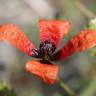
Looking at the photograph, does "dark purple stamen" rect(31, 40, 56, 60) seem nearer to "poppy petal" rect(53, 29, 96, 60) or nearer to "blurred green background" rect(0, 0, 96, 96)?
"poppy petal" rect(53, 29, 96, 60)

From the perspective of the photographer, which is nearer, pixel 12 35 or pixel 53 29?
pixel 12 35

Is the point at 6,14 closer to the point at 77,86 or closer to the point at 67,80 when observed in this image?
the point at 67,80

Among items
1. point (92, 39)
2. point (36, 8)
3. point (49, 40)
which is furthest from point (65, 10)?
point (92, 39)

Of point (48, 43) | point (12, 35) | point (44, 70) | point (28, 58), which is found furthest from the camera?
point (28, 58)

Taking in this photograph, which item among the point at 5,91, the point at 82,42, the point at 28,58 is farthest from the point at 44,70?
the point at 28,58

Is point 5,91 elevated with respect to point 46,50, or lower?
lower

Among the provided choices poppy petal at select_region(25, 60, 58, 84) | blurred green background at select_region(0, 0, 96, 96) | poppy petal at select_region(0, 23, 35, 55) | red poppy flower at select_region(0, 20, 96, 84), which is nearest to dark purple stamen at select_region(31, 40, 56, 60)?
red poppy flower at select_region(0, 20, 96, 84)

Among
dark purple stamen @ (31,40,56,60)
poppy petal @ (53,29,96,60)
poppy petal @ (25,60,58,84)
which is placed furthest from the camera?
dark purple stamen @ (31,40,56,60)

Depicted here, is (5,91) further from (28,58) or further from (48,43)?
(28,58)
